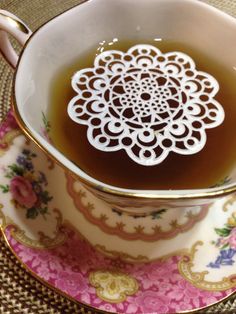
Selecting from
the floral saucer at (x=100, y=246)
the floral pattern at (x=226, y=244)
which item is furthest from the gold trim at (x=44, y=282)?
the floral pattern at (x=226, y=244)

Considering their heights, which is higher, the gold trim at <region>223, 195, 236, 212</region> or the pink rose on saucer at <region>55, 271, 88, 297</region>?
the gold trim at <region>223, 195, 236, 212</region>

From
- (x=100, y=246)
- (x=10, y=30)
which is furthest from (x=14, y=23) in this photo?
(x=100, y=246)

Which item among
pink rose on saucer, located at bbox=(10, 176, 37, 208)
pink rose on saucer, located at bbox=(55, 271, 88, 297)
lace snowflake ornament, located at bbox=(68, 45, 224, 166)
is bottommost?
pink rose on saucer, located at bbox=(55, 271, 88, 297)

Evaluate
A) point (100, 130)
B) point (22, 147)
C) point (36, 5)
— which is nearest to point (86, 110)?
point (100, 130)

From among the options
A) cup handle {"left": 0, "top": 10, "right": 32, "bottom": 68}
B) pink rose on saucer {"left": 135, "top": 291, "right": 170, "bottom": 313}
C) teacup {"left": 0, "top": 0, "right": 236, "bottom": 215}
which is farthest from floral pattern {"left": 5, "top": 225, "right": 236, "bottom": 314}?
cup handle {"left": 0, "top": 10, "right": 32, "bottom": 68}

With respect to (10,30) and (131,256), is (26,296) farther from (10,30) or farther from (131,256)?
(10,30)

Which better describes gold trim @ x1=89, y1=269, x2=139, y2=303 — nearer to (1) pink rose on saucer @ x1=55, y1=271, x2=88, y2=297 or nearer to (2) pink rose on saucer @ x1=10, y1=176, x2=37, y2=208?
(1) pink rose on saucer @ x1=55, y1=271, x2=88, y2=297
